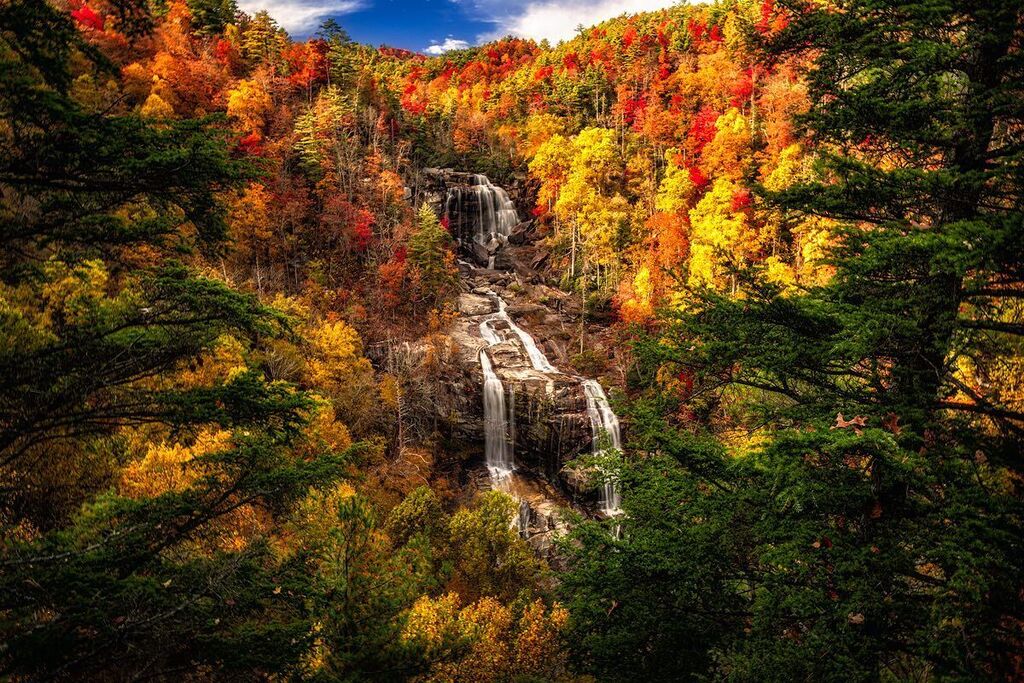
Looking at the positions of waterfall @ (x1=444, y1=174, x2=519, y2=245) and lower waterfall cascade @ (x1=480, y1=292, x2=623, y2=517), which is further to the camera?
waterfall @ (x1=444, y1=174, x2=519, y2=245)

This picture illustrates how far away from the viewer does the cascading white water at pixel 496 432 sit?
30984 mm

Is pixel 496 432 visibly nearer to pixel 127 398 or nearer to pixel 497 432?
pixel 497 432

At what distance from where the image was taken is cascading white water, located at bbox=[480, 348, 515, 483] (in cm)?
3098

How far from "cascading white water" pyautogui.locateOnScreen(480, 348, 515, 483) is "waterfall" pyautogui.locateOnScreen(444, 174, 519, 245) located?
20.9 m

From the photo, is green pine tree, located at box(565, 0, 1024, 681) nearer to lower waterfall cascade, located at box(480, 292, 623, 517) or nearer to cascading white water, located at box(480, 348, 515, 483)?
lower waterfall cascade, located at box(480, 292, 623, 517)

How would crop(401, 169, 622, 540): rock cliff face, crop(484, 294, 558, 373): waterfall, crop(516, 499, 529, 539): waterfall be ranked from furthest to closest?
crop(484, 294, 558, 373): waterfall, crop(401, 169, 622, 540): rock cliff face, crop(516, 499, 529, 539): waterfall

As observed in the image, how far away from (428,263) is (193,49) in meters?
23.0

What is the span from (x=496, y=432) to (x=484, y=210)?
25.9 meters

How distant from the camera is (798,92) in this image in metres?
34.1

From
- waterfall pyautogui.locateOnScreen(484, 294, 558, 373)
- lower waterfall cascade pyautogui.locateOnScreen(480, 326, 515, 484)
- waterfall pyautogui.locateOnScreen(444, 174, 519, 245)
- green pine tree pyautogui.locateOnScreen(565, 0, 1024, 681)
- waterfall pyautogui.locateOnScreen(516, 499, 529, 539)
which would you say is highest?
waterfall pyautogui.locateOnScreen(444, 174, 519, 245)

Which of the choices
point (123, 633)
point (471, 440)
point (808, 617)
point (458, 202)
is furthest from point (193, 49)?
point (808, 617)

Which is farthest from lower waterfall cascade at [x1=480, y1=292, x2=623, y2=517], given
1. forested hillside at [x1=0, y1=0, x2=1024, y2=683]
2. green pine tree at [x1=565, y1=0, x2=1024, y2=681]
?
green pine tree at [x1=565, y1=0, x2=1024, y2=681]

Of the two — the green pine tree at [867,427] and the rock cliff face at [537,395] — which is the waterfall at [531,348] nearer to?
the rock cliff face at [537,395]

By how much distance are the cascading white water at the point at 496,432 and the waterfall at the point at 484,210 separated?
20.9 m
